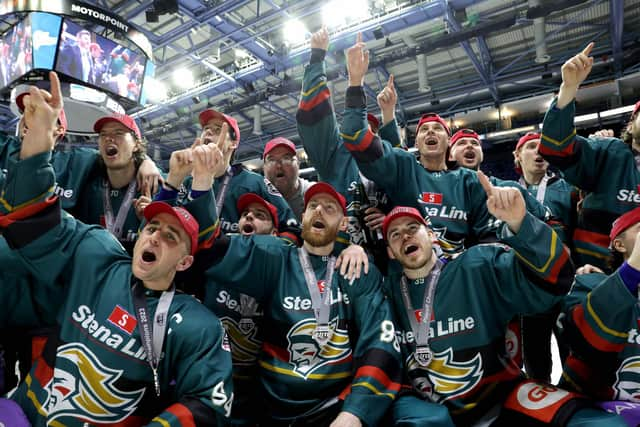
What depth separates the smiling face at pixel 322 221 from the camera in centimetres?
263

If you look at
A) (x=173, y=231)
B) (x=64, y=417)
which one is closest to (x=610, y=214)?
(x=173, y=231)

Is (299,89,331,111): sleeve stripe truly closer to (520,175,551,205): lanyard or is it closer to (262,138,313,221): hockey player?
(262,138,313,221): hockey player

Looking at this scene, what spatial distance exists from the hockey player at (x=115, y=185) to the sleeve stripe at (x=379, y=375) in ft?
6.08

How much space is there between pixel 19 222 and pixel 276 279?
4.53 ft

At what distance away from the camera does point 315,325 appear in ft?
7.75

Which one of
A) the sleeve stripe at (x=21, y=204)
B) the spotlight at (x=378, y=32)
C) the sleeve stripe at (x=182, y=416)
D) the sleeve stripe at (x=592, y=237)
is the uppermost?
the spotlight at (x=378, y=32)

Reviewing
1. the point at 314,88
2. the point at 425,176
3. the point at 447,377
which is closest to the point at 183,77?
the point at 314,88

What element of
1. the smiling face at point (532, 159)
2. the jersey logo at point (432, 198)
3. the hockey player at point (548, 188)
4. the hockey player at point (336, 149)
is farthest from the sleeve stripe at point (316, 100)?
the smiling face at point (532, 159)

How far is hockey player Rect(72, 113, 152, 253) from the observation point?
9.50 ft

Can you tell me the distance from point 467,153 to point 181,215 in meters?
2.96

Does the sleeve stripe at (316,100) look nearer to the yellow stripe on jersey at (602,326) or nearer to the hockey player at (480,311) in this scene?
the hockey player at (480,311)

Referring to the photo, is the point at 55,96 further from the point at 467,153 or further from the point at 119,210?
the point at 467,153

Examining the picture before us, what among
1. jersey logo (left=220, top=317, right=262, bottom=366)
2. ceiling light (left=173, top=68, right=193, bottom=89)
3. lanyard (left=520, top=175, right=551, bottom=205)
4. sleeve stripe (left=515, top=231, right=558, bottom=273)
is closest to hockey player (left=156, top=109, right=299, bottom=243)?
jersey logo (left=220, top=317, right=262, bottom=366)

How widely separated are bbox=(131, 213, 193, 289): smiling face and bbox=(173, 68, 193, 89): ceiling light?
11089mm
